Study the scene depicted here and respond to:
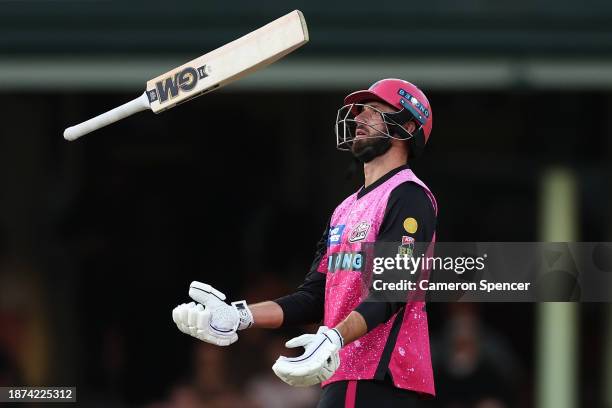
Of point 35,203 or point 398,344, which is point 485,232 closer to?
point 35,203

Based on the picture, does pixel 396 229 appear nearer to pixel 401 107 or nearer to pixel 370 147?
pixel 370 147

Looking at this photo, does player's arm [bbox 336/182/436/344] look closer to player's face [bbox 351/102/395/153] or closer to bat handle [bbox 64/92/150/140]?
player's face [bbox 351/102/395/153]

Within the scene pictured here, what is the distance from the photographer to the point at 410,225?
352 cm

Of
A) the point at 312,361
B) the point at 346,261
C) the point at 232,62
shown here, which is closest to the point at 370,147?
the point at 346,261

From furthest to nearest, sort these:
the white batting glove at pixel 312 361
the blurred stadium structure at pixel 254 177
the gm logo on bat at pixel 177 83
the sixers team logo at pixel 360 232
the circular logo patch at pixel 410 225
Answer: the blurred stadium structure at pixel 254 177 < the gm logo on bat at pixel 177 83 < the sixers team logo at pixel 360 232 < the circular logo patch at pixel 410 225 < the white batting glove at pixel 312 361

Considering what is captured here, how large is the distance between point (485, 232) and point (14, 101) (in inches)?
114

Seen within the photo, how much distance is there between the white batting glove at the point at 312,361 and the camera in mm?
3252

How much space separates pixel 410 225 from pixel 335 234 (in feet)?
1.07

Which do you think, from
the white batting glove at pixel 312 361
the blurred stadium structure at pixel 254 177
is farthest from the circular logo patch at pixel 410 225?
the blurred stadium structure at pixel 254 177

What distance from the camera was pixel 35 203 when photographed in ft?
25.9

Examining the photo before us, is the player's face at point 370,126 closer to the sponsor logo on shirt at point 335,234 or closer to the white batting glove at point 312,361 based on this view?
the sponsor logo on shirt at point 335,234

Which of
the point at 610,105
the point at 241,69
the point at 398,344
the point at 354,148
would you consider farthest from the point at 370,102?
the point at 610,105

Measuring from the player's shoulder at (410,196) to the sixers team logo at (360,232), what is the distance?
0.33 feet

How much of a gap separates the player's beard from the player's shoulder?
0.52 feet
